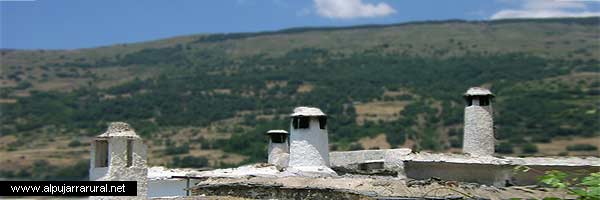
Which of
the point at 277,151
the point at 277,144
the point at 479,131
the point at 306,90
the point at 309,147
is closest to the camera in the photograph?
the point at 309,147

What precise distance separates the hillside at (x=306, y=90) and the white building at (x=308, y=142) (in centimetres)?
2990

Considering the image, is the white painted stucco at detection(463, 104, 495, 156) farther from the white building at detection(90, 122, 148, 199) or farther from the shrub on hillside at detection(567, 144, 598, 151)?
the shrub on hillside at detection(567, 144, 598, 151)

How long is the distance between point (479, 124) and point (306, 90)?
2927 inches

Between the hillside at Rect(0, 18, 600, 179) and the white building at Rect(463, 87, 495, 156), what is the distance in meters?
26.4

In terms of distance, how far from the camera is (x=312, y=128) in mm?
23297

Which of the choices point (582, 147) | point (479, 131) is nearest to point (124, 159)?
point (479, 131)

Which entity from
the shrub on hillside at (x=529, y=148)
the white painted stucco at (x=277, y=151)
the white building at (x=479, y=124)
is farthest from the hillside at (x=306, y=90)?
the white painted stucco at (x=277, y=151)

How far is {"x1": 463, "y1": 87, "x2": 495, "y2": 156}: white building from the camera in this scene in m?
24.5

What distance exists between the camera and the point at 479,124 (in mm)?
24734

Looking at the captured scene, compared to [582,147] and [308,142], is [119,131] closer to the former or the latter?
[308,142]

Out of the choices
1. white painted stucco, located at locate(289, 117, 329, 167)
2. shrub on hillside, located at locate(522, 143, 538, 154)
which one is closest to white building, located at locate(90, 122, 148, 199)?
white painted stucco, located at locate(289, 117, 329, 167)

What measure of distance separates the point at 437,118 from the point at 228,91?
3118 cm

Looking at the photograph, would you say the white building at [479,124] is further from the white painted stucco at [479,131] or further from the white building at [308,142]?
the white building at [308,142]

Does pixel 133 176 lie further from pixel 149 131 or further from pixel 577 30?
pixel 577 30
